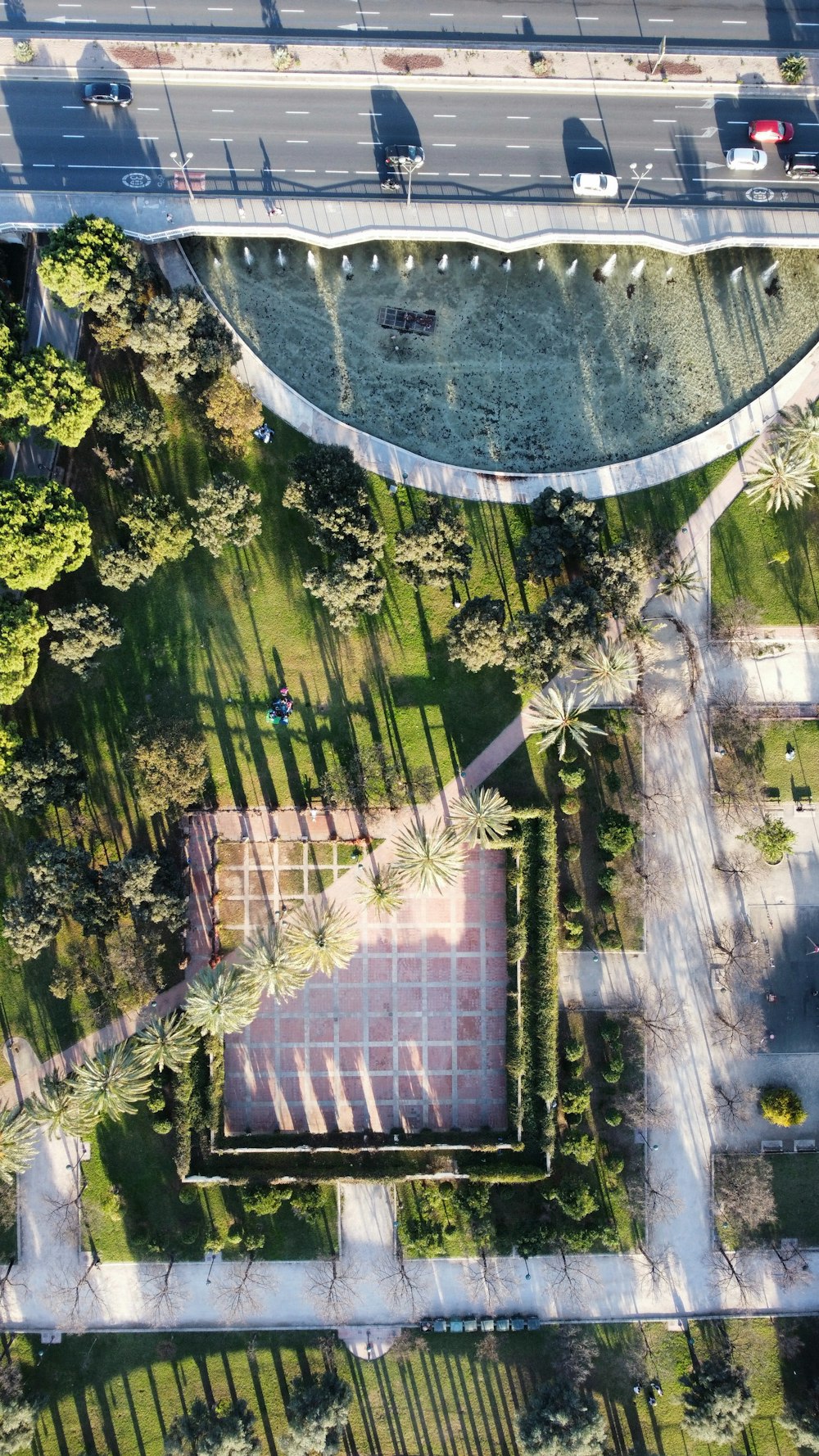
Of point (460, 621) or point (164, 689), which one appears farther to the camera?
point (164, 689)

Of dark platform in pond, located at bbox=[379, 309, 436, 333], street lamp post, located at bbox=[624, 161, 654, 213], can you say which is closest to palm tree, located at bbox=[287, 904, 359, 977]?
dark platform in pond, located at bbox=[379, 309, 436, 333]

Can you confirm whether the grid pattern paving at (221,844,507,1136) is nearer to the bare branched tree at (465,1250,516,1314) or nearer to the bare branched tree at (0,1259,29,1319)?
the bare branched tree at (465,1250,516,1314)

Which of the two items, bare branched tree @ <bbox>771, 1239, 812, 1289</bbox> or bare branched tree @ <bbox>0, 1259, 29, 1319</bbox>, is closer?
bare branched tree @ <bbox>0, 1259, 29, 1319</bbox>

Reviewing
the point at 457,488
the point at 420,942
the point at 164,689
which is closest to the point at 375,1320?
the point at 420,942

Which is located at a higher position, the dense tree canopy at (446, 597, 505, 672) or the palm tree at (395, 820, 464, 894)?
the dense tree canopy at (446, 597, 505, 672)

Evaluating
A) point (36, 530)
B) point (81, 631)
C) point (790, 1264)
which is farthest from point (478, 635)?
point (790, 1264)

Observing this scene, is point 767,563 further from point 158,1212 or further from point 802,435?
point 158,1212

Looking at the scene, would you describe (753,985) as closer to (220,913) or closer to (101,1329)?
(220,913)
